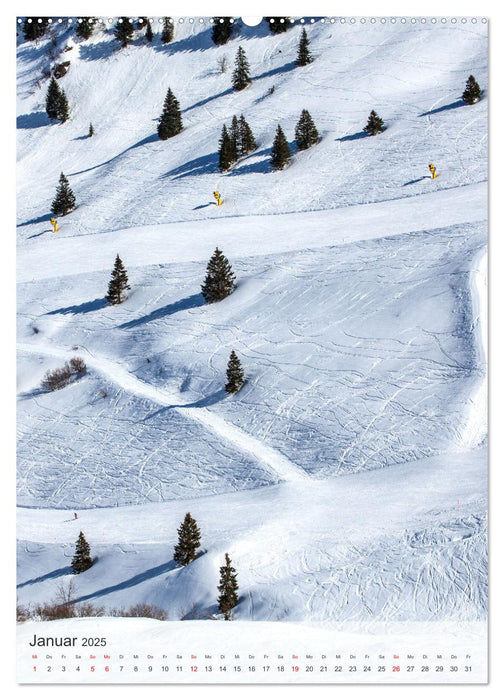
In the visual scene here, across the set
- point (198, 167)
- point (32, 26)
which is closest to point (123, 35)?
point (198, 167)

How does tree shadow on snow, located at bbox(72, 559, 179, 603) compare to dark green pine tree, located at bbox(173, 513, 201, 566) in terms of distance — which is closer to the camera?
tree shadow on snow, located at bbox(72, 559, 179, 603)

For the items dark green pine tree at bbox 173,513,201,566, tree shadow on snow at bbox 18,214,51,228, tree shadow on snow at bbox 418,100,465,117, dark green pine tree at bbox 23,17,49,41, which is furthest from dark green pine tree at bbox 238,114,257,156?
dark green pine tree at bbox 173,513,201,566

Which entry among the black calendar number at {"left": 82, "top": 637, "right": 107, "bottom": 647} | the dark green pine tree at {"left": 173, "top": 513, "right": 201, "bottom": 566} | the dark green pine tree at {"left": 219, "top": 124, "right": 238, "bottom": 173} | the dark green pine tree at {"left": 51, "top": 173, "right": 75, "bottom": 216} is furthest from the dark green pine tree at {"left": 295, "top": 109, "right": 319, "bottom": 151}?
the black calendar number at {"left": 82, "top": 637, "right": 107, "bottom": 647}

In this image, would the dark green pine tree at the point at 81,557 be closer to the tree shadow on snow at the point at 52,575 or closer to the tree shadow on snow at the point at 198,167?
the tree shadow on snow at the point at 52,575

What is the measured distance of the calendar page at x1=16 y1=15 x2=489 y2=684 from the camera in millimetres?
18844

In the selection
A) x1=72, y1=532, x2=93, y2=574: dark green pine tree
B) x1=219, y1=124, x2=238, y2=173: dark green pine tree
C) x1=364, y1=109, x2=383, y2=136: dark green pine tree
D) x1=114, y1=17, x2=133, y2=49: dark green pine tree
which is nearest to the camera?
x1=72, y1=532, x2=93, y2=574: dark green pine tree

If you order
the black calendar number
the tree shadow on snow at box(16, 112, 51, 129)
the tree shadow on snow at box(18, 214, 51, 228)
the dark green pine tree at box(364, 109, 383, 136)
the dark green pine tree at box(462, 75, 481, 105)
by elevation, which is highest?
the dark green pine tree at box(462, 75, 481, 105)

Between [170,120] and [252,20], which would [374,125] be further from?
[252,20]

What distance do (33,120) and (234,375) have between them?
2735 centimetres

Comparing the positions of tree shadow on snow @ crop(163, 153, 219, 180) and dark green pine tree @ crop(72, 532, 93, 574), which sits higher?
tree shadow on snow @ crop(163, 153, 219, 180)

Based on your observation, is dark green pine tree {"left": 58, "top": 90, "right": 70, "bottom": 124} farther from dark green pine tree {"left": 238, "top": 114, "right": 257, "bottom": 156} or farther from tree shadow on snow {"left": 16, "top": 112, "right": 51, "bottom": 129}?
dark green pine tree {"left": 238, "top": 114, "right": 257, "bottom": 156}

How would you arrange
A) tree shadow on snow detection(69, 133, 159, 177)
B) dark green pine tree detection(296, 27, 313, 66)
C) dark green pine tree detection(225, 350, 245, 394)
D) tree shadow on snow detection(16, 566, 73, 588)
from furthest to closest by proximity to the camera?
dark green pine tree detection(296, 27, 313, 66), tree shadow on snow detection(69, 133, 159, 177), dark green pine tree detection(225, 350, 245, 394), tree shadow on snow detection(16, 566, 73, 588)

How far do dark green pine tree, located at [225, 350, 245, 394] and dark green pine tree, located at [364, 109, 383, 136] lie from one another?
649 inches

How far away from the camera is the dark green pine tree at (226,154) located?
4188 centimetres
